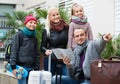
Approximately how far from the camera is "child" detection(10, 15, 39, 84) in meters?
5.51

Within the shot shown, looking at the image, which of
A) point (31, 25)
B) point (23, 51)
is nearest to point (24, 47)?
point (23, 51)

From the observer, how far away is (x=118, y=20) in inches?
336

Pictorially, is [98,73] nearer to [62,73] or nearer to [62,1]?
[62,73]

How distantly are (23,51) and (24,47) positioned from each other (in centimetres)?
6

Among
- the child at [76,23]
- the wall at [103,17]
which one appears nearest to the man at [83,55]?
the child at [76,23]

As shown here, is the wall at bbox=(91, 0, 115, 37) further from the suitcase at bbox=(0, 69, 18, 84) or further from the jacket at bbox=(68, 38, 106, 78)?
the jacket at bbox=(68, 38, 106, 78)

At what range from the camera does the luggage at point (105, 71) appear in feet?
13.9

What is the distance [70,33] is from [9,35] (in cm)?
712

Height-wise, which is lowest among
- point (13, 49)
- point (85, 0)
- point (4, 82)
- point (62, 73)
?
point (4, 82)

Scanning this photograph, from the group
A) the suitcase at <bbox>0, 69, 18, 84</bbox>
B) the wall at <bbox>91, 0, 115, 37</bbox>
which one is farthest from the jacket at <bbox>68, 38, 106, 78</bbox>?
the wall at <bbox>91, 0, 115, 37</bbox>

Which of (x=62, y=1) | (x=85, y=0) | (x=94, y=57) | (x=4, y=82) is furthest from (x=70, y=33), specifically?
(x=62, y=1)

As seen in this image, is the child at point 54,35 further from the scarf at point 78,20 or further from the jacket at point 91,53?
the jacket at point 91,53

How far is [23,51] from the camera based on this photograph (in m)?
5.57

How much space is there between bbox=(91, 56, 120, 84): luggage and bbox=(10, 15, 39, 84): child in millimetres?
1480
